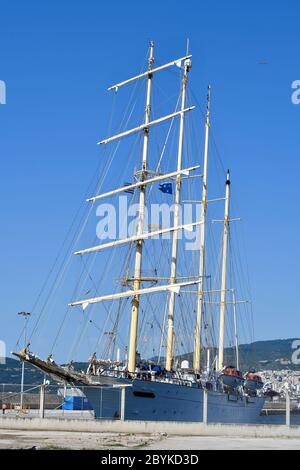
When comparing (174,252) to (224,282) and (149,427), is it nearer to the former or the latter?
(224,282)

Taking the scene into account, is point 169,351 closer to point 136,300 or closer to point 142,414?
point 136,300

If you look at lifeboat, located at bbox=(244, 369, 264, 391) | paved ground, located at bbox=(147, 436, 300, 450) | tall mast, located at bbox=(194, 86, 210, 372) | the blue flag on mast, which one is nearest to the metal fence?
tall mast, located at bbox=(194, 86, 210, 372)

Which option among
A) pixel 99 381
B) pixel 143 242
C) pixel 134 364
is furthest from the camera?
pixel 143 242

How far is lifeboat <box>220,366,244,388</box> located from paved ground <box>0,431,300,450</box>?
39.5 metres

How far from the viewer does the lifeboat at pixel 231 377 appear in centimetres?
7481

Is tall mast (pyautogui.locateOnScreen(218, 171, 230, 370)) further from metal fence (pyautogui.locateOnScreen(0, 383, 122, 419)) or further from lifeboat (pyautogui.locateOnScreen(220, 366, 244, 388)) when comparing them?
metal fence (pyautogui.locateOnScreen(0, 383, 122, 419))

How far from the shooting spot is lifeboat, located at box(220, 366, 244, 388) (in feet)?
245

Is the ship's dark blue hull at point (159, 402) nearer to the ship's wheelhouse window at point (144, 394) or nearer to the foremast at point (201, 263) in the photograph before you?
the ship's wheelhouse window at point (144, 394)

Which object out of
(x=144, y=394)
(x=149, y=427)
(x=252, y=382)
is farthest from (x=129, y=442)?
(x=252, y=382)

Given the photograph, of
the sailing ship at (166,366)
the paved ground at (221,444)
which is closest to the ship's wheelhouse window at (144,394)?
the sailing ship at (166,366)

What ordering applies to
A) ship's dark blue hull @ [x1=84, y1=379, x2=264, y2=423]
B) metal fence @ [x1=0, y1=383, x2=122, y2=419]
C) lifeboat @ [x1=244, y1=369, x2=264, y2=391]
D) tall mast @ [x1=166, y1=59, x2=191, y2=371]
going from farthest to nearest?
lifeboat @ [x1=244, y1=369, x2=264, y2=391]
tall mast @ [x1=166, y1=59, x2=191, y2=371]
ship's dark blue hull @ [x1=84, y1=379, x2=264, y2=423]
metal fence @ [x1=0, y1=383, x2=122, y2=419]
